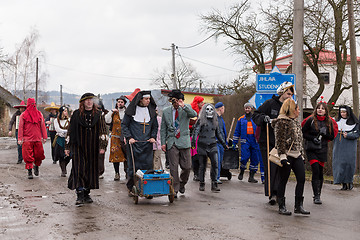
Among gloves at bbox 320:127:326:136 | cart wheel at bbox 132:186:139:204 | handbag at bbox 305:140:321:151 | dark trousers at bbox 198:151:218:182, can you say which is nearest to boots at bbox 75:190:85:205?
cart wheel at bbox 132:186:139:204

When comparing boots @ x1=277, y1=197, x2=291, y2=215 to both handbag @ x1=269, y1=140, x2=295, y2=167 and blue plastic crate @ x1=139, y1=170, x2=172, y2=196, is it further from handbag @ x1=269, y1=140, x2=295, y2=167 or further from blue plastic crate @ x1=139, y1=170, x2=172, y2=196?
blue plastic crate @ x1=139, y1=170, x2=172, y2=196

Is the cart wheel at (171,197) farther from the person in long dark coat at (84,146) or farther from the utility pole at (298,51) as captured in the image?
the utility pole at (298,51)

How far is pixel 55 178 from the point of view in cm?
1213

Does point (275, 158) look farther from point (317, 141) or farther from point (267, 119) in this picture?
point (317, 141)

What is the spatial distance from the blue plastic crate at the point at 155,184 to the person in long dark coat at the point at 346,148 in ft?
14.7

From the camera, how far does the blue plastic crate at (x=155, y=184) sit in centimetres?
836

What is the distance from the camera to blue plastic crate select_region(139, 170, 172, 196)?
329 inches

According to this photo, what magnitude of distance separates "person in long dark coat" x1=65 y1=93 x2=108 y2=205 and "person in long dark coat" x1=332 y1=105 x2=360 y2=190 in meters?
5.60

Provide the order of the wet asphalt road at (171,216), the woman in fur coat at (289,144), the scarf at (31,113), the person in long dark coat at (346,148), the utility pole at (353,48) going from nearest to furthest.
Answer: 1. the wet asphalt road at (171,216)
2. the woman in fur coat at (289,144)
3. the person in long dark coat at (346,148)
4. the scarf at (31,113)
5. the utility pole at (353,48)

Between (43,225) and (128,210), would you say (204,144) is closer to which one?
(128,210)

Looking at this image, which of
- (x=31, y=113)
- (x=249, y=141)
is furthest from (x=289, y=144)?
(x=31, y=113)

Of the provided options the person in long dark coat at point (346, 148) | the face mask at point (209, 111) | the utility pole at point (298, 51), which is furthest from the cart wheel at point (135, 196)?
the utility pole at point (298, 51)

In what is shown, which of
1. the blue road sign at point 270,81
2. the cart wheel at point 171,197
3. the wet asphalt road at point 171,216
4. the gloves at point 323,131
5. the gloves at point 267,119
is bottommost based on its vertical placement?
the wet asphalt road at point 171,216

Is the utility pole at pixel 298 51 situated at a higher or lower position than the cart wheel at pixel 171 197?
higher
